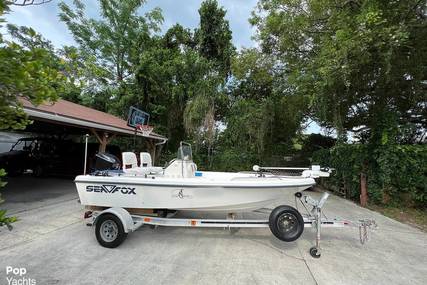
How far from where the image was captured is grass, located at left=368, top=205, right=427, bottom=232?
623cm

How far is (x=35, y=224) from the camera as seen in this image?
16.2 ft

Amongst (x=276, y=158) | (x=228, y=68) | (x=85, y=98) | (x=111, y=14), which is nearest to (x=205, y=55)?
(x=228, y=68)

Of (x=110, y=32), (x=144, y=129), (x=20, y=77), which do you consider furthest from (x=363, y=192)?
(x=110, y=32)

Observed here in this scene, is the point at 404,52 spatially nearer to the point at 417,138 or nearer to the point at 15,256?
the point at 417,138

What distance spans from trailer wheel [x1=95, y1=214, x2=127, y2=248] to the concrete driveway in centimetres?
11

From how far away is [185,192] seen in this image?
4168mm

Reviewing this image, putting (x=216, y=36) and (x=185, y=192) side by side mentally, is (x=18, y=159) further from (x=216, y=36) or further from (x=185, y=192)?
(x=216, y=36)

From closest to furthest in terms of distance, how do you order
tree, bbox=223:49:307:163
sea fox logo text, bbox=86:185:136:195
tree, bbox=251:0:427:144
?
sea fox logo text, bbox=86:185:136:195, tree, bbox=251:0:427:144, tree, bbox=223:49:307:163

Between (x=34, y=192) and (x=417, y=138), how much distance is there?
13196 mm

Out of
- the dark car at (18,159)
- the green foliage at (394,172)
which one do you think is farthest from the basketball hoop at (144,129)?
the dark car at (18,159)

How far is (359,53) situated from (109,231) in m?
6.35

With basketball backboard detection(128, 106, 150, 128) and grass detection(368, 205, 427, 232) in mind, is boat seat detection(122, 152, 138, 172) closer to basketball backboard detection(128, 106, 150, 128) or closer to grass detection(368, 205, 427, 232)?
basketball backboard detection(128, 106, 150, 128)

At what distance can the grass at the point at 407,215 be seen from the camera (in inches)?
245

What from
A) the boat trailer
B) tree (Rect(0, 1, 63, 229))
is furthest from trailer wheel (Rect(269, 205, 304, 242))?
tree (Rect(0, 1, 63, 229))
